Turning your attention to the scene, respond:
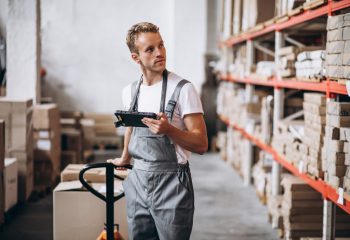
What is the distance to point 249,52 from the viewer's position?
7.43 meters

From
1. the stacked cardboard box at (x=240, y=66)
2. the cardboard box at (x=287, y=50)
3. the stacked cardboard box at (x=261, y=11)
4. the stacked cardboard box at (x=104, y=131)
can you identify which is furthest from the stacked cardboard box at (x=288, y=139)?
the stacked cardboard box at (x=104, y=131)

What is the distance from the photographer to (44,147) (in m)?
6.66

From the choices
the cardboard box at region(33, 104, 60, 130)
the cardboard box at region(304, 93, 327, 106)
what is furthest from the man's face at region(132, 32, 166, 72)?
the cardboard box at region(33, 104, 60, 130)

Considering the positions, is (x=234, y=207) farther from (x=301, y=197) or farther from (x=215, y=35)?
(x=215, y=35)

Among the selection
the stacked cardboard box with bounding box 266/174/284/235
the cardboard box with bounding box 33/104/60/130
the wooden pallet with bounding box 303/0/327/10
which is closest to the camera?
the wooden pallet with bounding box 303/0/327/10

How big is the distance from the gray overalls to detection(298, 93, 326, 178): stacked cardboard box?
1.81m

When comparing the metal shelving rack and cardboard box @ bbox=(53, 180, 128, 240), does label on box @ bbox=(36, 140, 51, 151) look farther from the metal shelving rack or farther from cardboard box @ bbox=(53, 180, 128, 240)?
cardboard box @ bbox=(53, 180, 128, 240)

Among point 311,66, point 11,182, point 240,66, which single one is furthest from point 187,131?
point 240,66

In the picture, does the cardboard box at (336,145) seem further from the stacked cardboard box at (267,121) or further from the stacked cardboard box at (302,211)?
the stacked cardboard box at (267,121)

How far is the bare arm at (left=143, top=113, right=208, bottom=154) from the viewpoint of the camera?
2471 mm

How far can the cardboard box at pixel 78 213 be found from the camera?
150 inches

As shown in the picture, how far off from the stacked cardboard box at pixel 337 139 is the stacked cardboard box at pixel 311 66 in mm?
435

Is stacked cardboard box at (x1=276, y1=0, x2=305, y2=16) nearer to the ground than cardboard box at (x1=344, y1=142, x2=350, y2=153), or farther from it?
farther from it

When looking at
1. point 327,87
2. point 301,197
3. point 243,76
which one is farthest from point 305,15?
point 243,76
